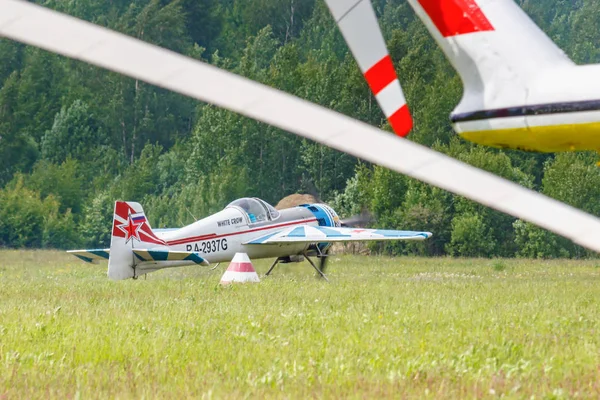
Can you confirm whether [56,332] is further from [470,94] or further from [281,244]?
[281,244]

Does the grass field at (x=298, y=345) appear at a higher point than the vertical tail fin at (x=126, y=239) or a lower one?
higher

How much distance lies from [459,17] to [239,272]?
31.7ft

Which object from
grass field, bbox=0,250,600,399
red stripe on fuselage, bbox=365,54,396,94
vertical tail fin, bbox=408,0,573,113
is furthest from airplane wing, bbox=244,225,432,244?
red stripe on fuselage, bbox=365,54,396,94

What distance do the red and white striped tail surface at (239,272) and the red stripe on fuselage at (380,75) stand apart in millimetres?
11350

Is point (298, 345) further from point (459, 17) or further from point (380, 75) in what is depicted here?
point (380, 75)

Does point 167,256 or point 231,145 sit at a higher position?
point 167,256

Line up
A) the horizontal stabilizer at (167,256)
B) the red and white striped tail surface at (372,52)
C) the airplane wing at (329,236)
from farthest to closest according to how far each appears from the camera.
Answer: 1. the airplane wing at (329,236)
2. the horizontal stabilizer at (167,256)
3. the red and white striped tail surface at (372,52)

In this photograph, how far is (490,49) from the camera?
19.0 ft

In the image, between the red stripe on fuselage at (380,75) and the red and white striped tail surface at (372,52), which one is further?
the red stripe on fuselage at (380,75)

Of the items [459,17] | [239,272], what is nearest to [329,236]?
[239,272]

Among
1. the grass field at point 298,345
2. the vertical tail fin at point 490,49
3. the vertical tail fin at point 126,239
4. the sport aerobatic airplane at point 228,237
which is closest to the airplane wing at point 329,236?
the sport aerobatic airplane at point 228,237

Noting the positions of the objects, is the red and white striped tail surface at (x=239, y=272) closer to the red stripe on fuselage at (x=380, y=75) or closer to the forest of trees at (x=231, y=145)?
the red stripe on fuselage at (x=380, y=75)

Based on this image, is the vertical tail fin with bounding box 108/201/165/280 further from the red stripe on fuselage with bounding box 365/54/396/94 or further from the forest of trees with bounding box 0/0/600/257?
the forest of trees with bounding box 0/0/600/257

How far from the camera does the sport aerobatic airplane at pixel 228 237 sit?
15.5 m
